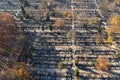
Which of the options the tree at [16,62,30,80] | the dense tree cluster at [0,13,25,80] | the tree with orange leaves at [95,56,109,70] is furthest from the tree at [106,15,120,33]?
the tree at [16,62,30,80]

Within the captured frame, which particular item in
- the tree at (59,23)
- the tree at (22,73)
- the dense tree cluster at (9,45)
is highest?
the tree at (59,23)

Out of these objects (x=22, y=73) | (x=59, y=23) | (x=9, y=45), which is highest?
(x=59, y=23)

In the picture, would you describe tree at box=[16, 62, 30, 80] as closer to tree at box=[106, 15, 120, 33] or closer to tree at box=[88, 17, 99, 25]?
tree at box=[106, 15, 120, 33]

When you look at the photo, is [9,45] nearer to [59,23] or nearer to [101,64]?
[59,23]

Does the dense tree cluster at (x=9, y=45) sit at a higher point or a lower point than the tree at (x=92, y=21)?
lower

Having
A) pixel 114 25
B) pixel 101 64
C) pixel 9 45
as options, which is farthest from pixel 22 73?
pixel 114 25

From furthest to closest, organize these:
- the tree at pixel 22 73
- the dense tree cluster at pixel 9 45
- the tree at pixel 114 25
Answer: the tree at pixel 114 25, the dense tree cluster at pixel 9 45, the tree at pixel 22 73

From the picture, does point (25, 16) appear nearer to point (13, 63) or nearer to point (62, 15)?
point (62, 15)

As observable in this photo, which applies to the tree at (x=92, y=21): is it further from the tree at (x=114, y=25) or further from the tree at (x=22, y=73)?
the tree at (x=22, y=73)

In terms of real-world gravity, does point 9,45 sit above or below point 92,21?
below

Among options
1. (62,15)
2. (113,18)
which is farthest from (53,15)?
(113,18)

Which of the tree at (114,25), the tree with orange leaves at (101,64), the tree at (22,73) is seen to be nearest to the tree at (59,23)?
the tree at (114,25)

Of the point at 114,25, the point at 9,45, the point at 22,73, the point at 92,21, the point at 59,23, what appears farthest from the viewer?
the point at 92,21

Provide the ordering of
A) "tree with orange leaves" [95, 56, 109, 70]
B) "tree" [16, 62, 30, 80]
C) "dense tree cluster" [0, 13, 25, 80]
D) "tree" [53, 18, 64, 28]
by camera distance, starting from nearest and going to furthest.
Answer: "tree" [16, 62, 30, 80]
"dense tree cluster" [0, 13, 25, 80]
"tree with orange leaves" [95, 56, 109, 70]
"tree" [53, 18, 64, 28]
